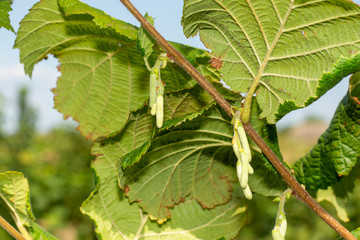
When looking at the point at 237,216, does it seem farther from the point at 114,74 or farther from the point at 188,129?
the point at 114,74

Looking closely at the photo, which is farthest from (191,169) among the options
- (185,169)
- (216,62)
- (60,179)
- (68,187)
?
(60,179)

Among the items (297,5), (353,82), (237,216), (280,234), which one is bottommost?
(237,216)

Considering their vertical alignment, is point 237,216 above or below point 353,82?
below

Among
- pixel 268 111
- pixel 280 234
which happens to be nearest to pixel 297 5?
pixel 268 111

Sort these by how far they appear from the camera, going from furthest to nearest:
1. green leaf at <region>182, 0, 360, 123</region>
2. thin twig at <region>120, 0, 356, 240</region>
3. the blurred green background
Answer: the blurred green background, green leaf at <region>182, 0, 360, 123</region>, thin twig at <region>120, 0, 356, 240</region>

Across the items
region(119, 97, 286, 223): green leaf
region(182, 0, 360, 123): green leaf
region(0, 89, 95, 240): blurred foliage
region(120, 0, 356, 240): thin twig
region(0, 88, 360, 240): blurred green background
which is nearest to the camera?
region(120, 0, 356, 240): thin twig

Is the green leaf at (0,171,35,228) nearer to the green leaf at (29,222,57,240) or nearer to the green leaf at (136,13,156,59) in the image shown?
the green leaf at (29,222,57,240)

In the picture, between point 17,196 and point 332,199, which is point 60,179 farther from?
point 332,199

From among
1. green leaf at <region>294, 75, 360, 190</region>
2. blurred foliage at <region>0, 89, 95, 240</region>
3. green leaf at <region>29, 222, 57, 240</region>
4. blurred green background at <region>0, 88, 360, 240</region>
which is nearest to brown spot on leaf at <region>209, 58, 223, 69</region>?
green leaf at <region>294, 75, 360, 190</region>
